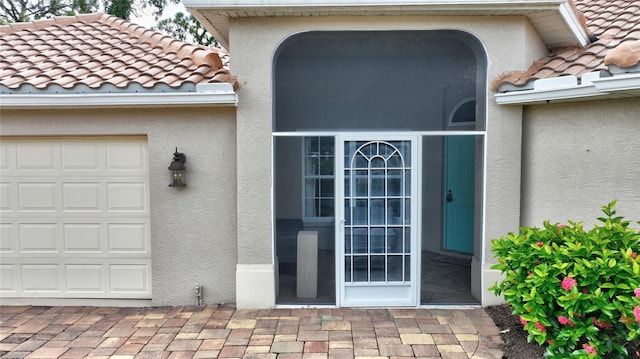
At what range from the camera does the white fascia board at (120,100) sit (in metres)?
6.29

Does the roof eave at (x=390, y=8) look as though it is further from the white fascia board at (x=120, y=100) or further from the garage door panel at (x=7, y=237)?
the garage door panel at (x=7, y=237)

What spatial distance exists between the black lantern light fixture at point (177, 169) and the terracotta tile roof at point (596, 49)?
15.8 ft

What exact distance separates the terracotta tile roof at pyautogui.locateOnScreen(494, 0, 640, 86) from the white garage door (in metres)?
5.97

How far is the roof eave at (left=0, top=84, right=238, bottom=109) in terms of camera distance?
6.25 meters

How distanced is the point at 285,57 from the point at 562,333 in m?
5.19

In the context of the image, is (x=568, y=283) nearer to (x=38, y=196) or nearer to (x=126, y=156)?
(x=126, y=156)

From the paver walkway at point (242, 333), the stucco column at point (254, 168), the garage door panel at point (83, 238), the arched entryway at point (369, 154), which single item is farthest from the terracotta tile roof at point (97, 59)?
the paver walkway at point (242, 333)

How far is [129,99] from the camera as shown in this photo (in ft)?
20.8

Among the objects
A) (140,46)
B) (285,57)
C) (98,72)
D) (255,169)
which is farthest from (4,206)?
(285,57)

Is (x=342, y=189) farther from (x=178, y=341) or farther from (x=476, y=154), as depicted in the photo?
(x=178, y=341)

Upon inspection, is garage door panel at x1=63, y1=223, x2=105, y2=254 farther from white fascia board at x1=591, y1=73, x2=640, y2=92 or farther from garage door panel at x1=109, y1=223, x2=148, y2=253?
white fascia board at x1=591, y1=73, x2=640, y2=92

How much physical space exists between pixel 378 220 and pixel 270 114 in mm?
2296

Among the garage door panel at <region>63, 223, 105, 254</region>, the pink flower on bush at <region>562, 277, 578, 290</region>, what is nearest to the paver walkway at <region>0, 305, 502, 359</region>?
the garage door panel at <region>63, 223, 105, 254</region>

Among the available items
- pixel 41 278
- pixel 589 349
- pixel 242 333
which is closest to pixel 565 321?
pixel 589 349
